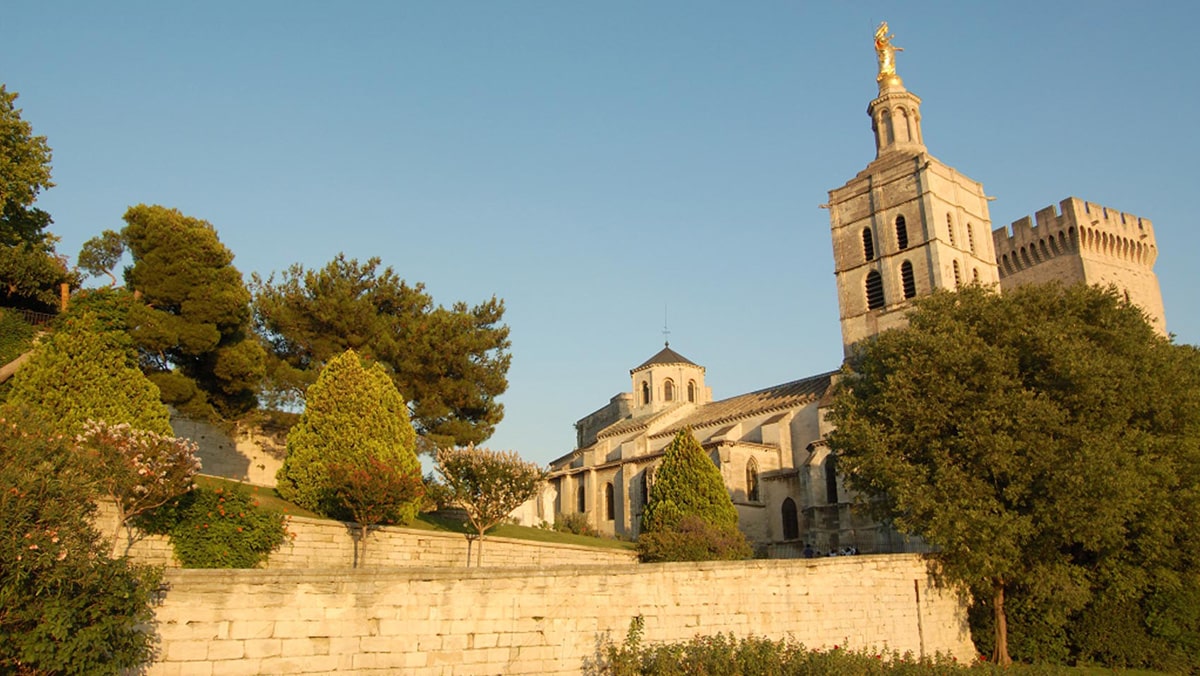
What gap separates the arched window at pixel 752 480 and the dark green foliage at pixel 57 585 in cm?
3224

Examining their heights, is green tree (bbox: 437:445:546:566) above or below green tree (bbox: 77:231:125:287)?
below

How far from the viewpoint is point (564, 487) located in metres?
48.2

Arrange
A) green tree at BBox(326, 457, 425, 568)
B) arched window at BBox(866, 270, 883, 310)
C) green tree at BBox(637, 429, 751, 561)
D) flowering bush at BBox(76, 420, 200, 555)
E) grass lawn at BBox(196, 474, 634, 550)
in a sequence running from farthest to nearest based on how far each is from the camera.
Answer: arched window at BBox(866, 270, 883, 310), green tree at BBox(637, 429, 751, 561), grass lawn at BBox(196, 474, 634, 550), green tree at BBox(326, 457, 425, 568), flowering bush at BBox(76, 420, 200, 555)

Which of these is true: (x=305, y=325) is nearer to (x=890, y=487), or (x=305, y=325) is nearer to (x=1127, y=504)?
(x=890, y=487)

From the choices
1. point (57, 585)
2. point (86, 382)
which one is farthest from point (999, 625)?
point (86, 382)

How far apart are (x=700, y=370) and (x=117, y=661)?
45819mm

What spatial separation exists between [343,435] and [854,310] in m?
27.9

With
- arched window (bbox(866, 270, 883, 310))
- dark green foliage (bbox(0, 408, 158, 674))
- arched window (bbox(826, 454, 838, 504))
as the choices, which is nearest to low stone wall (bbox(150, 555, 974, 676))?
dark green foliage (bbox(0, 408, 158, 674))

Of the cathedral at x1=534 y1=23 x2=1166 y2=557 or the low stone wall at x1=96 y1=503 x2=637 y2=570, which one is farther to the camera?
the cathedral at x1=534 y1=23 x2=1166 y2=557

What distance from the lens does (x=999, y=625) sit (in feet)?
59.8

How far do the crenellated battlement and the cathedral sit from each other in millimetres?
83

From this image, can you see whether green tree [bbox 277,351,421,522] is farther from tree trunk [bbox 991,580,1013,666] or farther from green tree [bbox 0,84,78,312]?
tree trunk [bbox 991,580,1013,666]

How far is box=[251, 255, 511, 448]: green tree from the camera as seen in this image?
2766 cm

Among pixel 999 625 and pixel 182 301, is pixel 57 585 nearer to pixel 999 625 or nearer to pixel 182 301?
pixel 182 301
